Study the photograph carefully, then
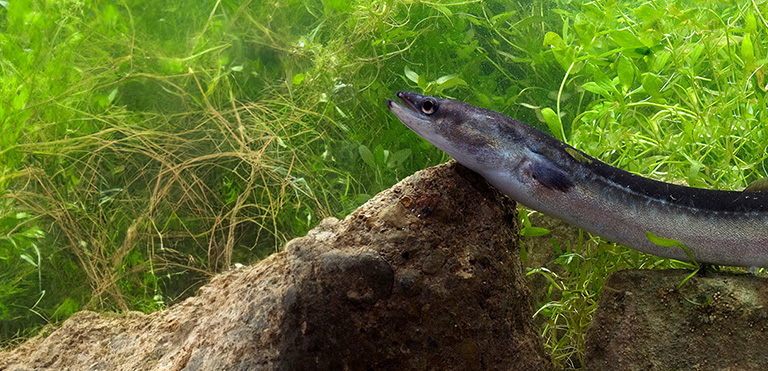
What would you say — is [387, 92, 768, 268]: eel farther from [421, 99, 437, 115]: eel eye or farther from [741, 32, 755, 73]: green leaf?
[741, 32, 755, 73]: green leaf

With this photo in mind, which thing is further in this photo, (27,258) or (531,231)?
(27,258)

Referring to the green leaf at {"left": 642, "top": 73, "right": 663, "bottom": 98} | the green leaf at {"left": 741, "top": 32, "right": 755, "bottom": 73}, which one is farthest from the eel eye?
the green leaf at {"left": 741, "top": 32, "right": 755, "bottom": 73}

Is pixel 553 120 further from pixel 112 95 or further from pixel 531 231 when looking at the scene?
pixel 112 95

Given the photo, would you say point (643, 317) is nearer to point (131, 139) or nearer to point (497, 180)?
point (497, 180)

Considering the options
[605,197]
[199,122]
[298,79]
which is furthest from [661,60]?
[199,122]

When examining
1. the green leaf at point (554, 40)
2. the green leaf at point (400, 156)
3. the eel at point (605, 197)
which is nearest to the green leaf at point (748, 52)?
the eel at point (605, 197)

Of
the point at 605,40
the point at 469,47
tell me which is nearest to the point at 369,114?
the point at 469,47

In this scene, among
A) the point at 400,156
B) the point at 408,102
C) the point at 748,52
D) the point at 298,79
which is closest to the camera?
the point at 408,102
